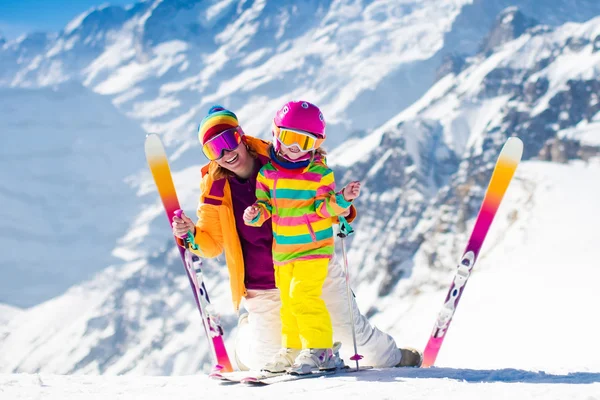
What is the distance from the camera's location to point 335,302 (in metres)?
6.34

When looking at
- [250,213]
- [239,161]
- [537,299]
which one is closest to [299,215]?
[250,213]

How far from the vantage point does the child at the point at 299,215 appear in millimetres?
5789

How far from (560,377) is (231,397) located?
255 centimetres

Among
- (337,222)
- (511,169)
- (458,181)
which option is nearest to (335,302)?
(337,222)

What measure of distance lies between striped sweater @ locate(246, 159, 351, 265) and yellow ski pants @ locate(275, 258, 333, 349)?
101 millimetres

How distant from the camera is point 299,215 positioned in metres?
5.93

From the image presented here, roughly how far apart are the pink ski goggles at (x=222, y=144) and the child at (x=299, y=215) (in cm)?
47

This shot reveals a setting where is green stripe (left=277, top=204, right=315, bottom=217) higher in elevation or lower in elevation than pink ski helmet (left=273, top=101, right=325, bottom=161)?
lower

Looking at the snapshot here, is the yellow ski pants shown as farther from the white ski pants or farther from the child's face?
the child's face

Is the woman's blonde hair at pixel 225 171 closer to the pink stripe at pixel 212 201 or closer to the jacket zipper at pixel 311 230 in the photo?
the pink stripe at pixel 212 201

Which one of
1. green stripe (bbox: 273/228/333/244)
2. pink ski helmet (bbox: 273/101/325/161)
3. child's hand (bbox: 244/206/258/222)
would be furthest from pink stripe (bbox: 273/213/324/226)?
pink ski helmet (bbox: 273/101/325/161)

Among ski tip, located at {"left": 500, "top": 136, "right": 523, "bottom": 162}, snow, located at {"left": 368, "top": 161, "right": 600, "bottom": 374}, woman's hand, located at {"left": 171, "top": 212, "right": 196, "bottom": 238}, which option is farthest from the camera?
snow, located at {"left": 368, "top": 161, "right": 600, "bottom": 374}

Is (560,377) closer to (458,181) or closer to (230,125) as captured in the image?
(230,125)

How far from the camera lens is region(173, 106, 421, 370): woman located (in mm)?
6355
